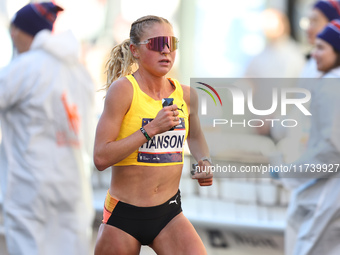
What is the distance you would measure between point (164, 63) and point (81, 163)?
2.52 metres

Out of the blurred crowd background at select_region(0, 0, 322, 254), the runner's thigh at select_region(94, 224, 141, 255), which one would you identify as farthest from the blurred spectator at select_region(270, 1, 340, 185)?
the runner's thigh at select_region(94, 224, 141, 255)

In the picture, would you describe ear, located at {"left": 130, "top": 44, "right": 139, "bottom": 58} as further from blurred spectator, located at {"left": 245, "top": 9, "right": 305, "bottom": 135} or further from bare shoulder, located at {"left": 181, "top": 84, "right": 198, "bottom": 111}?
blurred spectator, located at {"left": 245, "top": 9, "right": 305, "bottom": 135}

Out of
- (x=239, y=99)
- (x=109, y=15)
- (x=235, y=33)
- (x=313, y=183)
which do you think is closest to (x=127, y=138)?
(x=313, y=183)

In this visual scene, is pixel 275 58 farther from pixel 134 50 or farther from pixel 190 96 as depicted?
pixel 134 50

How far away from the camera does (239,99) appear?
581 cm

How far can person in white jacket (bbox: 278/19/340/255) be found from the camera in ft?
14.1

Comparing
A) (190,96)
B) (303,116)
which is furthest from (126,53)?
(303,116)

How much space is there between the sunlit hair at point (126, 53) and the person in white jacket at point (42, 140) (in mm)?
1798

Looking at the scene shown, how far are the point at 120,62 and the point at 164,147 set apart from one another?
0.47 meters

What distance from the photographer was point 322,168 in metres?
4.36

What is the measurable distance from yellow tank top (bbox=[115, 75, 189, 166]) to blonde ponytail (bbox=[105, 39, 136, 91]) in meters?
0.12

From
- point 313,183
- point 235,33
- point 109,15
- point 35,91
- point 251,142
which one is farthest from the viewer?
point 109,15

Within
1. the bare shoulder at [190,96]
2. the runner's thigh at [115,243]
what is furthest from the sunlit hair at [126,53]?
the runner's thigh at [115,243]

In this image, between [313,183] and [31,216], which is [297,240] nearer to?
[313,183]
